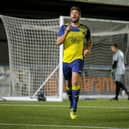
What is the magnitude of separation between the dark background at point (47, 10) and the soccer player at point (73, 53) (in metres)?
18.2

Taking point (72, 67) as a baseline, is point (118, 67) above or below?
below

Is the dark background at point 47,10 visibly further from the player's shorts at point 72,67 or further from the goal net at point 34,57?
the player's shorts at point 72,67

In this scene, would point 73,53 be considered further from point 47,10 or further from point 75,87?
point 47,10

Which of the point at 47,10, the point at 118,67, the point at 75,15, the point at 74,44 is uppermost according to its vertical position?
the point at 47,10

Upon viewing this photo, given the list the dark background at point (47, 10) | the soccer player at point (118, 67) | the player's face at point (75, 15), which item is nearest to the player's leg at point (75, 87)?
the player's face at point (75, 15)

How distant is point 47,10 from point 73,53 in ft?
68.0

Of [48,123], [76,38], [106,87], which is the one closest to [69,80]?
[76,38]

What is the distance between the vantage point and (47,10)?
31.2 metres

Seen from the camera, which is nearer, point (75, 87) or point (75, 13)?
point (75, 13)

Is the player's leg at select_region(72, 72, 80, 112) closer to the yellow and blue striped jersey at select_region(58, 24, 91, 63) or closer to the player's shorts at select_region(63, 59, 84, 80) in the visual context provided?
the player's shorts at select_region(63, 59, 84, 80)

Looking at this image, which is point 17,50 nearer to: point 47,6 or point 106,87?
point 106,87

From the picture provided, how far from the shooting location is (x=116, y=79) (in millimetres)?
20266

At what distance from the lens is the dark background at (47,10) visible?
2964 centimetres

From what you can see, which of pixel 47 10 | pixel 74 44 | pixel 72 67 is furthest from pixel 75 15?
pixel 47 10
